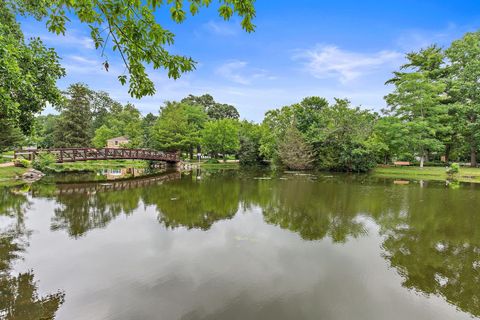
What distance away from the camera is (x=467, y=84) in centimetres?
2883

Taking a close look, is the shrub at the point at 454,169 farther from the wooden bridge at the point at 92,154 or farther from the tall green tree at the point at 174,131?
the wooden bridge at the point at 92,154

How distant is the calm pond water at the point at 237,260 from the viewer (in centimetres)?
496

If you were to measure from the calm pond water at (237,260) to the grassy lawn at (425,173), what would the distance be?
45.8ft

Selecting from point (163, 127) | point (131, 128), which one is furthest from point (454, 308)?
point (131, 128)

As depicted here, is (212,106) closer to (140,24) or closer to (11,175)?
(11,175)

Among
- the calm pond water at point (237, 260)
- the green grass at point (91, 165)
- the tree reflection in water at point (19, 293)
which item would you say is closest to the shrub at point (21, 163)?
the green grass at point (91, 165)

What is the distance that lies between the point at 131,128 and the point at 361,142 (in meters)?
37.7

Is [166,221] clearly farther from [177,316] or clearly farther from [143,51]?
[143,51]

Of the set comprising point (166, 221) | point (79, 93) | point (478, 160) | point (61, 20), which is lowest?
point (166, 221)

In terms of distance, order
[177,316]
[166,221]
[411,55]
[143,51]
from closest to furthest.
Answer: [143,51] < [177,316] < [166,221] < [411,55]

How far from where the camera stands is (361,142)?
30.7 metres

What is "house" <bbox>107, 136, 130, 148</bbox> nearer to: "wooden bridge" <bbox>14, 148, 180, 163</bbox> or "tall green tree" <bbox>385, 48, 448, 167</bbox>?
"wooden bridge" <bbox>14, 148, 180, 163</bbox>

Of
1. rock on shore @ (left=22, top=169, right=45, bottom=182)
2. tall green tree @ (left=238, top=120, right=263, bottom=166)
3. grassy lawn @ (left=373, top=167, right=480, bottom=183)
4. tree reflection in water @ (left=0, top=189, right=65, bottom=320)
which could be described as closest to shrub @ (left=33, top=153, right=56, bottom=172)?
rock on shore @ (left=22, top=169, right=45, bottom=182)

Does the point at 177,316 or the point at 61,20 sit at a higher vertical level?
the point at 61,20
